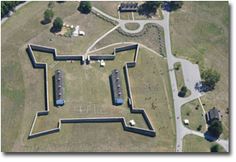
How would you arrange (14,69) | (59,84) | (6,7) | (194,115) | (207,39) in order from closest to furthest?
(194,115)
(59,84)
(14,69)
(6,7)
(207,39)

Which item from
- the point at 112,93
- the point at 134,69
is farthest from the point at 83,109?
the point at 134,69

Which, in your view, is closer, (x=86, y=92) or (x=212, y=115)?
(x=212, y=115)

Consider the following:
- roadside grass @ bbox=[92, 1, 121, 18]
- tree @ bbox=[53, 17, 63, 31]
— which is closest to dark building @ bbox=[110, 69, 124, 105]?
tree @ bbox=[53, 17, 63, 31]

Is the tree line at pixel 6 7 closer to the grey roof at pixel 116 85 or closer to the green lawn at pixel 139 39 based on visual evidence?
the green lawn at pixel 139 39

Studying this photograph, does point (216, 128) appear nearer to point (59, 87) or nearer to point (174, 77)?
point (174, 77)

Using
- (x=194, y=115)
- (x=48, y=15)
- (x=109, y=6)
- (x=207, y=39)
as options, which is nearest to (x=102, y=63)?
(x=48, y=15)

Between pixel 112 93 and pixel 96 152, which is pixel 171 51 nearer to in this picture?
pixel 112 93

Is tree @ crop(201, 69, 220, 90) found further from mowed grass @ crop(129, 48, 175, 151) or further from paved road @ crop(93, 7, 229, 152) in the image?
mowed grass @ crop(129, 48, 175, 151)

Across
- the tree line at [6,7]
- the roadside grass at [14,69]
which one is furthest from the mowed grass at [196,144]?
the tree line at [6,7]
